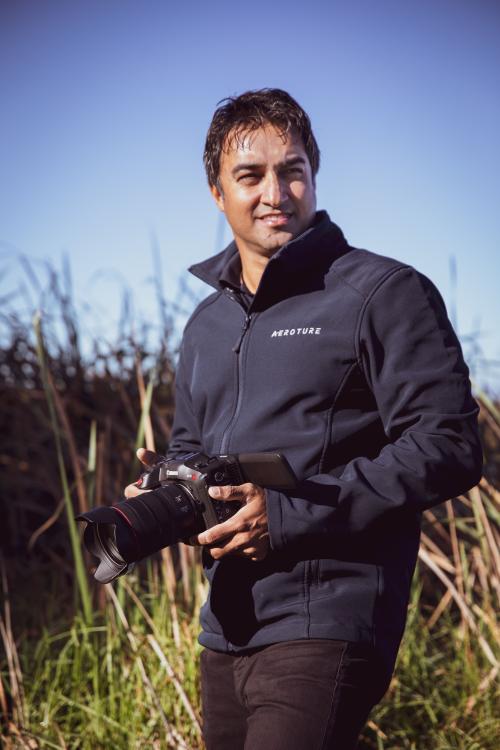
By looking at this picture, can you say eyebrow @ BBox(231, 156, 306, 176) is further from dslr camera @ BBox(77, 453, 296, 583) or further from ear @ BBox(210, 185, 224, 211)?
dslr camera @ BBox(77, 453, 296, 583)

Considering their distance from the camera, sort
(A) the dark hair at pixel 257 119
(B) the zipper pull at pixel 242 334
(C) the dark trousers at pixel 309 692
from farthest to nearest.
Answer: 1. (A) the dark hair at pixel 257 119
2. (B) the zipper pull at pixel 242 334
3. (C) the dark trousers at pixel 309 692

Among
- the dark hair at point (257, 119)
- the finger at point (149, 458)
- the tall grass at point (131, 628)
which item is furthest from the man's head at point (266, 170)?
the tall grass at point (131, 628)

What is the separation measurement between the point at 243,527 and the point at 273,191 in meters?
0.81

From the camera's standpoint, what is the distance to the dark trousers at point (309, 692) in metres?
1.65

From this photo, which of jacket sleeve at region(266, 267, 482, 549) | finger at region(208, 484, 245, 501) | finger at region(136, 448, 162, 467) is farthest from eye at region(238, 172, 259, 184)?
finger at region(208, 484, 245, 501)

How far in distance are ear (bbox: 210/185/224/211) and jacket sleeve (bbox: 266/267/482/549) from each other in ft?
2.18

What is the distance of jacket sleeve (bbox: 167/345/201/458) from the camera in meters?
2.38

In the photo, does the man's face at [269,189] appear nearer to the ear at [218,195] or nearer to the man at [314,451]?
the man at [314,451]

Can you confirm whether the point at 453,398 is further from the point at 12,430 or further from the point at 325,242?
the point at 12,430

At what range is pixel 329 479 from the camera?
1.77 metres

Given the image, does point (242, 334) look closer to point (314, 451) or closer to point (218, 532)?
point (314, 451)

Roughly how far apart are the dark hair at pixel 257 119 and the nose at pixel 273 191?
13cm

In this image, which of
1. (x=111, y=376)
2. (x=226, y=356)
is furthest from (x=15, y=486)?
(x=226, y=356)

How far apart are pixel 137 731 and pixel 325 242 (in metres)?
1.69
